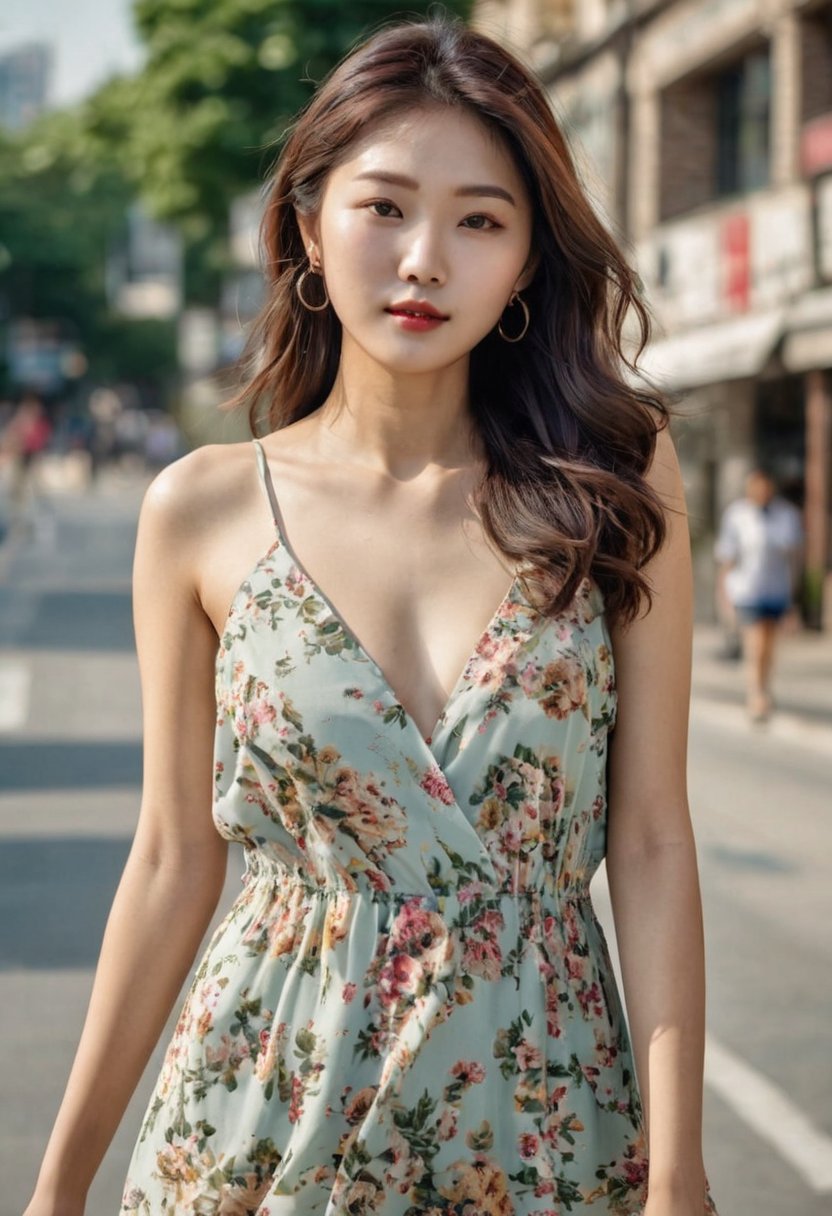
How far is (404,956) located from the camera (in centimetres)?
210

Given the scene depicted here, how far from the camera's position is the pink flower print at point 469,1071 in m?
2.06

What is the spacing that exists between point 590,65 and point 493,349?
93.2ft

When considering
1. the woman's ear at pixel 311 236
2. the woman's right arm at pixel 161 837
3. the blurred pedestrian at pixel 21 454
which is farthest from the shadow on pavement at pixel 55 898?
the blurred pedestrian at pixel 21 454

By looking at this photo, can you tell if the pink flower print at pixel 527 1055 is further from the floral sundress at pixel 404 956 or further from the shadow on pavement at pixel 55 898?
the shadow on pavement at pixel 55 898

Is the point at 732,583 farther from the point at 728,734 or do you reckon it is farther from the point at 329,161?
the point at 329,161

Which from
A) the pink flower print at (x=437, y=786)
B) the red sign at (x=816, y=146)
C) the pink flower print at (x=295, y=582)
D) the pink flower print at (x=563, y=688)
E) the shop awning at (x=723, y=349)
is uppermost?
the red sign at (x=816, y=146)

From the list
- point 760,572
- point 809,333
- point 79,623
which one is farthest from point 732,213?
point 760,572

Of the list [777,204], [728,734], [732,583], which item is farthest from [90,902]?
[777,204]

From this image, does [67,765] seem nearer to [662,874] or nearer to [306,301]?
[306,301]

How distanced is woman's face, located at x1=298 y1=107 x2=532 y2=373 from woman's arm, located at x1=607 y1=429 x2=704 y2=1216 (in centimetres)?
29

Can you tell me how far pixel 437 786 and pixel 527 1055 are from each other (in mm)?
280

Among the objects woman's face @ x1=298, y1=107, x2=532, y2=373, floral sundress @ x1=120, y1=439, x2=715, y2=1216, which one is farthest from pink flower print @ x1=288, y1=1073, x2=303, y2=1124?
woman's face @ x1=298, y1=107, x2=532, y2=373

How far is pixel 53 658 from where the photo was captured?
17234 mm

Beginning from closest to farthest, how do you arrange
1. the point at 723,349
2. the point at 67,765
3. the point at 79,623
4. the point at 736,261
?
1. the point at 67,765
2. the point at 79,623
3. the point at 723,349
4. the point at 736,261
